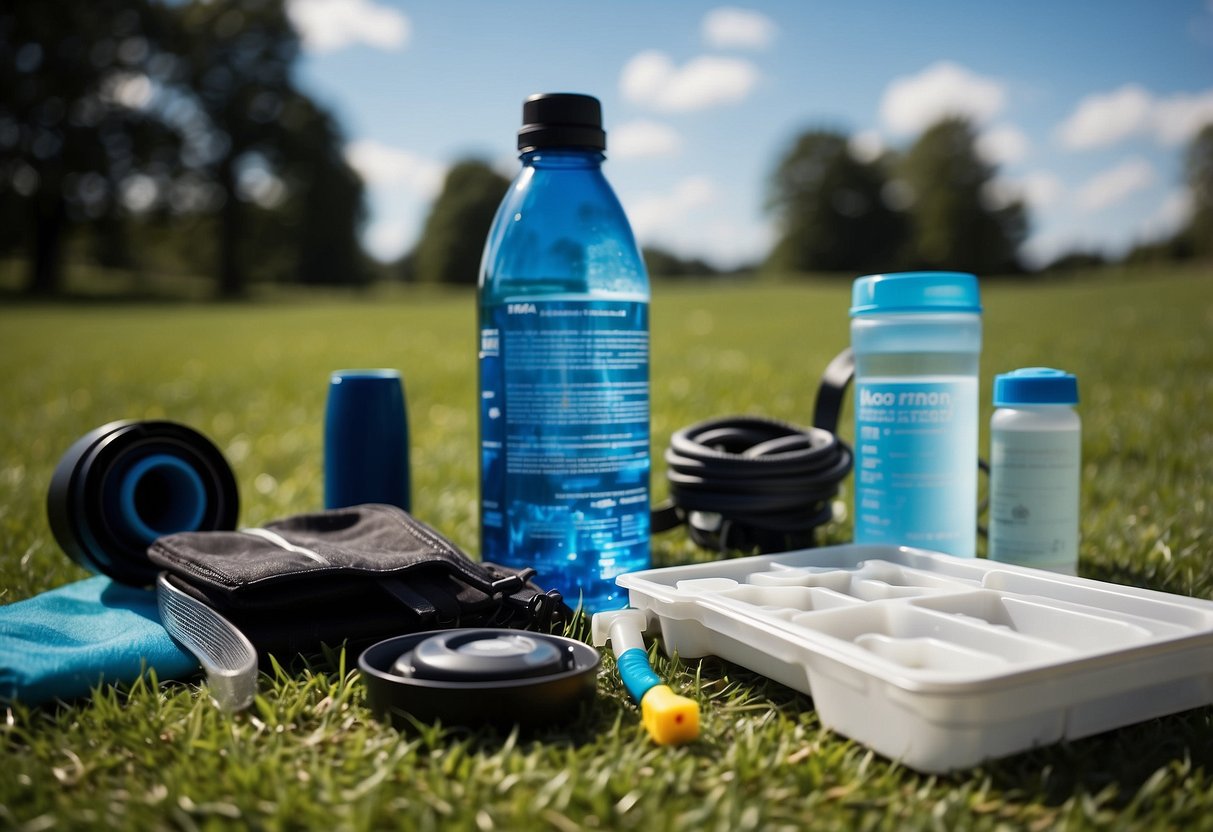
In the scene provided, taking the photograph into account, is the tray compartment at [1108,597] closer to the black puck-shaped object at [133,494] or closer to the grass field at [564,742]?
the grass field at [564,742]

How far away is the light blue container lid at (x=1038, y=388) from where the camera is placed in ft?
7.27

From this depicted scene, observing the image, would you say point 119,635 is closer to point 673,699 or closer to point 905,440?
point 673,699

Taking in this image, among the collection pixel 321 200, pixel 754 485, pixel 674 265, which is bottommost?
pixel 754 485

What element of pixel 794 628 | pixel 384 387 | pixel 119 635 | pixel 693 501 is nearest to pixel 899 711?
pixel 794 628

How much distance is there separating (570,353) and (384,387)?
0.77 m

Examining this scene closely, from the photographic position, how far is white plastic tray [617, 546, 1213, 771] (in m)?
1.29

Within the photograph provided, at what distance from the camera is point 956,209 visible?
67125 mm

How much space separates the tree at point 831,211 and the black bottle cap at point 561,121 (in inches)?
2750

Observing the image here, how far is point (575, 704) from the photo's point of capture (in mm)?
1490

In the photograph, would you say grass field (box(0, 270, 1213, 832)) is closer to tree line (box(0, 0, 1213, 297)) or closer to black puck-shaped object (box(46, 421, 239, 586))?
black puck-shaped object (box(46, 421, 239, 586))

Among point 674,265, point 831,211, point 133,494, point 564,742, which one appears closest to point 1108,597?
point 564,742

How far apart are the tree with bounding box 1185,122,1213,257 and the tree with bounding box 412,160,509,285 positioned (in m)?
47.4

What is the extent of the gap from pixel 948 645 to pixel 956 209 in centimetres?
7198

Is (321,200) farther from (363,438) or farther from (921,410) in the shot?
(921,410)
